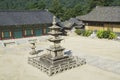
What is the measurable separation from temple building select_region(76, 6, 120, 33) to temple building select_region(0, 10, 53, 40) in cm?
955

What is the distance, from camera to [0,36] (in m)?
39.8

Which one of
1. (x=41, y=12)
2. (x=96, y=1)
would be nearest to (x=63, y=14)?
(x=96, y=1)

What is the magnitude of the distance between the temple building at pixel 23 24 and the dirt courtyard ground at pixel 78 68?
7624mm

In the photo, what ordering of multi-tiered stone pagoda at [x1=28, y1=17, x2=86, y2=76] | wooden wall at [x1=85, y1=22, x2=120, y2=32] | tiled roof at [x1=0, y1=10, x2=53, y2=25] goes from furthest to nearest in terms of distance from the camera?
wooden wall at [x1=85, y1=22, x2=120, y2=32]
tiled roof at [x1=0, y1=10, x2=53, y2=25]
multi-tiered stone pagoda at [x1=28, y1=17, x2=86, y2=76]

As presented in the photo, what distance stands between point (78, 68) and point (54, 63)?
2.80 metres

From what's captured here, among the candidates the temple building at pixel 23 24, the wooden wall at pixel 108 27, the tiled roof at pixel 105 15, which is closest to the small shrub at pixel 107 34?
the wooden wall at pixel 108 27

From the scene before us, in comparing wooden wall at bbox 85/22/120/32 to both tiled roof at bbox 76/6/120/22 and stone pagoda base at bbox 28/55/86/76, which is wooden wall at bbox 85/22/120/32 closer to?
tiled roof at bbox 76/6/120/22

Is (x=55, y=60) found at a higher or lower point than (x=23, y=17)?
lower

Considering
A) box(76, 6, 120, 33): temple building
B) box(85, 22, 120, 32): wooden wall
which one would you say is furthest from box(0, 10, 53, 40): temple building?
box(85, 22, 120, 32): wooden wall

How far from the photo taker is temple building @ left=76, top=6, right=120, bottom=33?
139ft

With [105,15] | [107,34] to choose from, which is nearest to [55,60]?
[107,34]

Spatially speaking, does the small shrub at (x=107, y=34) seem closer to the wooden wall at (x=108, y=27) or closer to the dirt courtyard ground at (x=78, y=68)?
the wooden wall at (x=108, y=27)

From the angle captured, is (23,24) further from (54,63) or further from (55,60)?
(54,63)

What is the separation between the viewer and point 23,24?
136 feet
